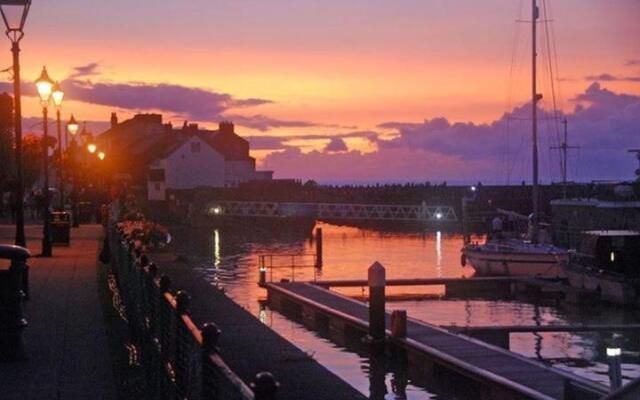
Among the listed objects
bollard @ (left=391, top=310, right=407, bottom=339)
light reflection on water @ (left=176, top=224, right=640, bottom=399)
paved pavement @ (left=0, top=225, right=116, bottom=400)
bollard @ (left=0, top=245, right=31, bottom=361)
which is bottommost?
light reflection on water @ (left=176, top=224, right=640, bottom=399)

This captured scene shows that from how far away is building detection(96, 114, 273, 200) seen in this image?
12712 cm

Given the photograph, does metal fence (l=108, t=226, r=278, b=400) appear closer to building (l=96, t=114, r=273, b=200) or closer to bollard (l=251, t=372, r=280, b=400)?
bollard (l=251, t=372, r=280, b=400)

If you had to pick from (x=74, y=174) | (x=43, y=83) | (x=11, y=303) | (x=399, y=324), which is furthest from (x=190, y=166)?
(x=11, y=303)

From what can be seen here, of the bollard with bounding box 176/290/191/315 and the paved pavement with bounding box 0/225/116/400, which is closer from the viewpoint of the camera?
the bollard with bounding box 176/290/191/315

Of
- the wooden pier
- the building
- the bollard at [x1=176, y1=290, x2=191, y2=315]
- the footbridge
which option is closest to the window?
the building

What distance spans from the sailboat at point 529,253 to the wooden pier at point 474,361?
70.8 feet

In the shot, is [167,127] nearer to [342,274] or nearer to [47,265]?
[342,274]

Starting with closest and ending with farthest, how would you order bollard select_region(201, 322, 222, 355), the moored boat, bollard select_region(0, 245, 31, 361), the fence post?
1. the fence post
2. bollard select_region(201, 322, 222, 355)
3. bollard select_region(0, 245, 31, 361)
4. the moored boat

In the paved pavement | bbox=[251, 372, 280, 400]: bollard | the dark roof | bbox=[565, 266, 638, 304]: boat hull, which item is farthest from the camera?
the dark roof

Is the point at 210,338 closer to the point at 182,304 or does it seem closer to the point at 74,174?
the point at 182,304

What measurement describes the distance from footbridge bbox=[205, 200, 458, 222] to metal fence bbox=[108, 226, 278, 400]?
96.1 meters

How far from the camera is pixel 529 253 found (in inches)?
2128

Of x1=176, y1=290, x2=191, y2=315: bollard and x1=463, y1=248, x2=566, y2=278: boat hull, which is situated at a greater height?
x1=176, y1=290, x2=191, y2=315: bollard

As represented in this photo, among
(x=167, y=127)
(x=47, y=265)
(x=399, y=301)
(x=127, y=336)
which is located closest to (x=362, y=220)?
(x=167, y=127)
